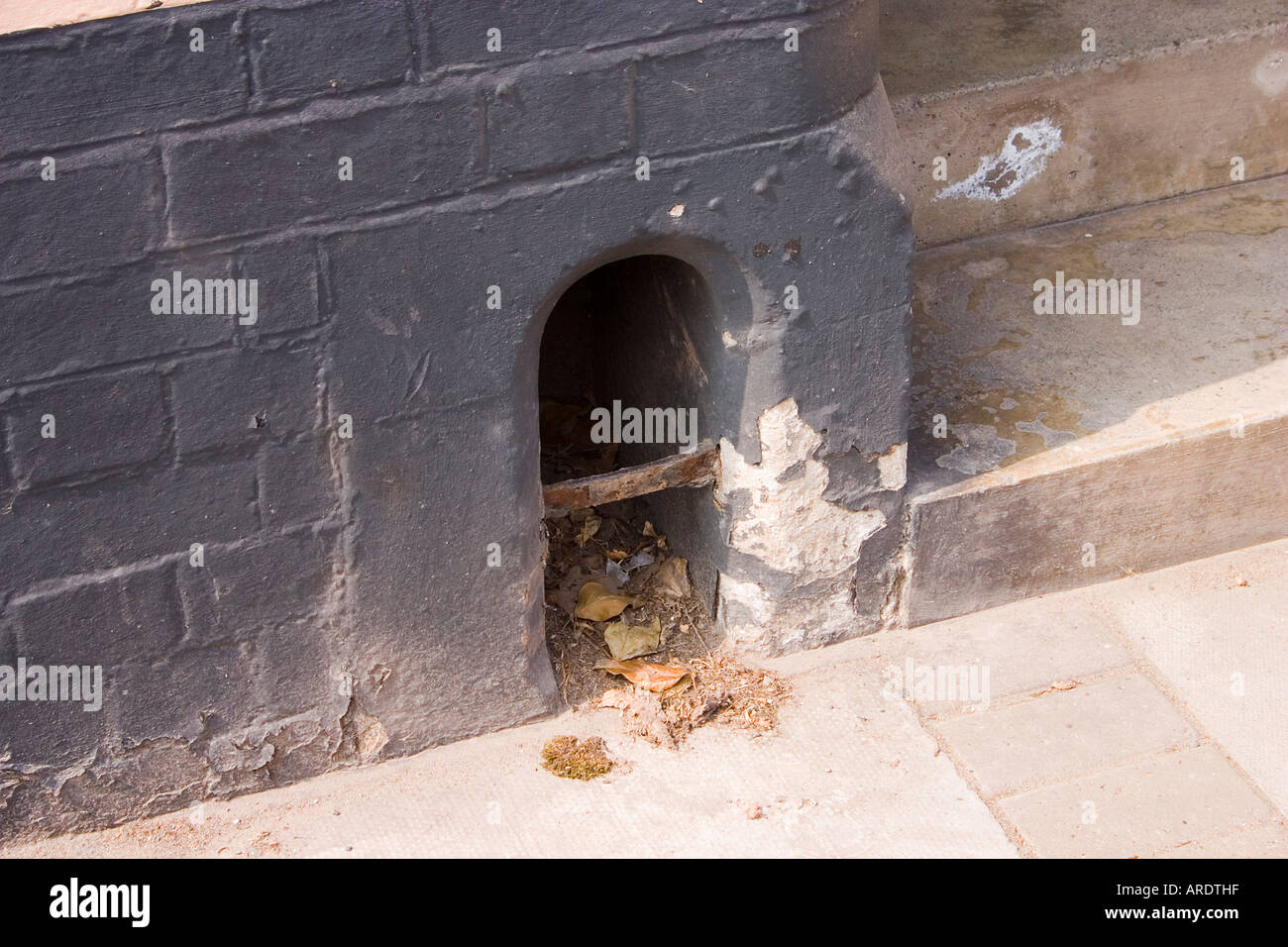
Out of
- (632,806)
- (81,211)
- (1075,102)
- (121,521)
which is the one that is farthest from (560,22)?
(1075,102)

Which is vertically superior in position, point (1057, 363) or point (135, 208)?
point (135, 208)

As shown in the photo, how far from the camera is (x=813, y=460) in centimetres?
414

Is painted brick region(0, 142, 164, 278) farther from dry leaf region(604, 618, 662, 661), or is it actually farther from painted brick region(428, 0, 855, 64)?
dry leaf region(604, 618, 662, 661)

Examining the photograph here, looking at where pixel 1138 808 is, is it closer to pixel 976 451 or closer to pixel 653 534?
pixel 976 451

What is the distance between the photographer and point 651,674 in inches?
173

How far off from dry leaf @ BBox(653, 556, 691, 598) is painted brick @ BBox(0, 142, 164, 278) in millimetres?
2053

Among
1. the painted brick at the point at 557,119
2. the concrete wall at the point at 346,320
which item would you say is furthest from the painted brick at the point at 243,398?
the painted brick at the point at 557,119

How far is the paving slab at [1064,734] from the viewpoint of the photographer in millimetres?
4141

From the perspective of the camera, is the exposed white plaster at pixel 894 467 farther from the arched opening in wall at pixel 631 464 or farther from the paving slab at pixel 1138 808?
the paving slab at pixel 1138 808

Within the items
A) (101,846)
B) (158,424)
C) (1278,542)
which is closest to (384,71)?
(158,424)

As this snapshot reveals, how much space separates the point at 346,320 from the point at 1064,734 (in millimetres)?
2354

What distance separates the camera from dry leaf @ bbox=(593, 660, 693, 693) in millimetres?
4355

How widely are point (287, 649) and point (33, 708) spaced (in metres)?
0.63

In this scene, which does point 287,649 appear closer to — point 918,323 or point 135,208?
point 135,208
